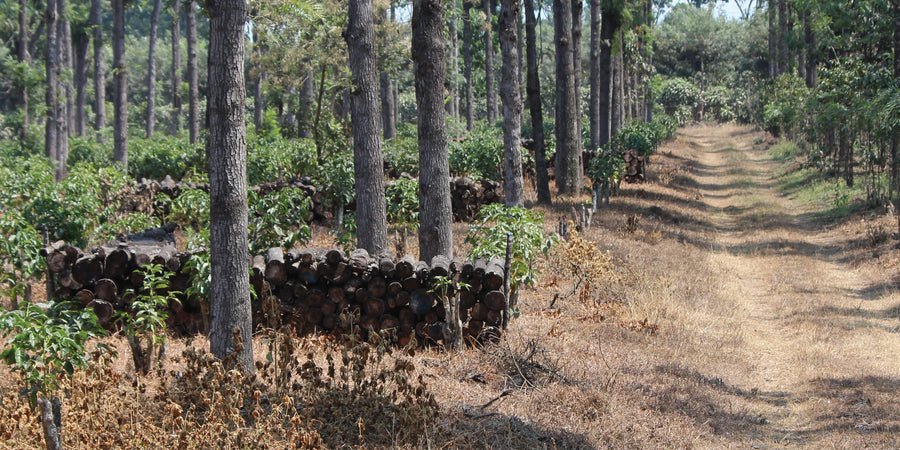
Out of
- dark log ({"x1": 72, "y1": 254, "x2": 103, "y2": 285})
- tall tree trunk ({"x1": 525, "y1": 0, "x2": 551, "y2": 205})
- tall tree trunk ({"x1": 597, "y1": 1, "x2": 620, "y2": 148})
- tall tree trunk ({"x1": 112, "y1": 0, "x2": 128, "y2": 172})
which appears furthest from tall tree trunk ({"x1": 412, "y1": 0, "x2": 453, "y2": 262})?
tall tree trunk ({"x1": 597, "y1": 1, "x2": 620, "y2": 148})

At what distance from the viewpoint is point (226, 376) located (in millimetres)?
5102

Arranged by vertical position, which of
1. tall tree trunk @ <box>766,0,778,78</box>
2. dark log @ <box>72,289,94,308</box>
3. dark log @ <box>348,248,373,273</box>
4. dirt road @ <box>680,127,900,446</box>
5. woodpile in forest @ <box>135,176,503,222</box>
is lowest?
dirt road @ <box>680,127,900,446</box>

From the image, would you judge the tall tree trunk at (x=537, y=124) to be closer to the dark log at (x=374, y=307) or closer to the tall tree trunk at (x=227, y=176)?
the dark log at (x=374, y=307)

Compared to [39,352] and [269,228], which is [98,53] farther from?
[39,352]

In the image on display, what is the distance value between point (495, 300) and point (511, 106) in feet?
21.2

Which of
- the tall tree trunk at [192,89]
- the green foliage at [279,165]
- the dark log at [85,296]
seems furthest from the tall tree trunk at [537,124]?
the tall tree trunk at [192,89]

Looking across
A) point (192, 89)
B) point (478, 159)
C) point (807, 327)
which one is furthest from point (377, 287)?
point (192, 89)

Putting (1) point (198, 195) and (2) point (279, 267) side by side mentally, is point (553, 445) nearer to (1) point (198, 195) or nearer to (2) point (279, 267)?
(2) point (279, 267)

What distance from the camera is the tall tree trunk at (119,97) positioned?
829 inches

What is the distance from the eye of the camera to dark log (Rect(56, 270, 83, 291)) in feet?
25.2

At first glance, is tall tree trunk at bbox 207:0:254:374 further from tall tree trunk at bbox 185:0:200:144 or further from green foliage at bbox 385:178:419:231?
tall tree trunk at bbox 185:0:200:144

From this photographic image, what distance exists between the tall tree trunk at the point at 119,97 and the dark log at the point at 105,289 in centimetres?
1308

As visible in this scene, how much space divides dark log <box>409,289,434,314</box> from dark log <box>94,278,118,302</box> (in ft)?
10.1

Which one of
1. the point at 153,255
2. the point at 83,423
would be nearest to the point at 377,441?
the point at 83,423
